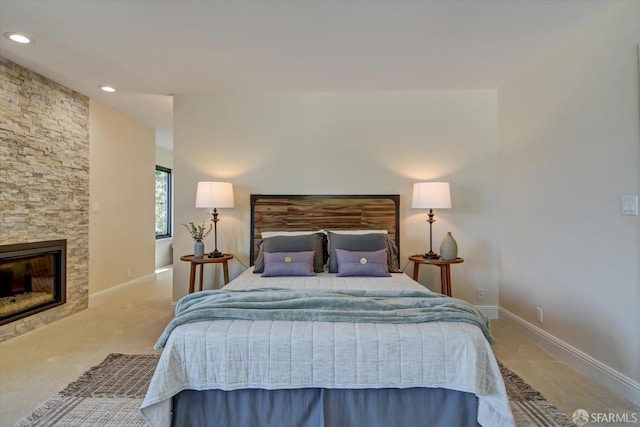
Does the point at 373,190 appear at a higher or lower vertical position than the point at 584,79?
lower

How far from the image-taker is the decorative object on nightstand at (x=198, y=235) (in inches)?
134

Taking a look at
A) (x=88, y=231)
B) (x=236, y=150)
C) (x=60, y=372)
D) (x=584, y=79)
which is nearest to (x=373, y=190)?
(x=236, y=150)

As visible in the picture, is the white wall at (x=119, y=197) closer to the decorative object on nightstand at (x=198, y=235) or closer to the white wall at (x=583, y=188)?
the decorative object on nightstand at (x=198, y=235)

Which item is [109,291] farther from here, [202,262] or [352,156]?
[352,156]

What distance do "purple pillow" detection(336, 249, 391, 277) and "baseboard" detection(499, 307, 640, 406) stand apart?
145 centimetres

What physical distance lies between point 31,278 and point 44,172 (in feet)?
3.65

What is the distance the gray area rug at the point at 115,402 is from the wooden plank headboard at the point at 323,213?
165 centimetres

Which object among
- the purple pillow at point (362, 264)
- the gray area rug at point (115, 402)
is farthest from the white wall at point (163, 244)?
the purple pillow at point (362, 264)

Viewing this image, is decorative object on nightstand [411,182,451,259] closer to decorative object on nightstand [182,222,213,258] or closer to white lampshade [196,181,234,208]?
white lampshade [196,181,234,208]

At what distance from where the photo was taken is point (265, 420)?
65.9 inches

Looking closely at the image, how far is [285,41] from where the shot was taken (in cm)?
262

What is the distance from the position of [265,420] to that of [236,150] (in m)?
2.86

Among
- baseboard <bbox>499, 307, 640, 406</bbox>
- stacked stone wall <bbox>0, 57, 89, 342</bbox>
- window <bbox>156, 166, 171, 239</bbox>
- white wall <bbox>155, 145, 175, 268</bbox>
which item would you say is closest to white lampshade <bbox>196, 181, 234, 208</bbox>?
stacked stone wall <bbox>0, 57, 89, 342</bbox>

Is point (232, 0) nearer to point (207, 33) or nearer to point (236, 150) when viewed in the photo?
point (207, 33)
